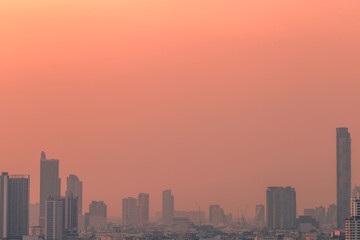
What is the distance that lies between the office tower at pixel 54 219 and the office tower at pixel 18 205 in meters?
3.06

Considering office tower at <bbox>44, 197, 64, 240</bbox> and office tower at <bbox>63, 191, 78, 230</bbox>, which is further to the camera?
office tower at <bbox>63, 191, 78, 230</bbox>

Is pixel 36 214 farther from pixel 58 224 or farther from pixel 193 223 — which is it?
pixel 193 223

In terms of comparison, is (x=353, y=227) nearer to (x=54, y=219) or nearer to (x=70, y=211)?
(x=54, y=219)

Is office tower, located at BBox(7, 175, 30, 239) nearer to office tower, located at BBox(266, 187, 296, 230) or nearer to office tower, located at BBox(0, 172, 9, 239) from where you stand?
office tower, located at BBox(0, 172, 9, 239)

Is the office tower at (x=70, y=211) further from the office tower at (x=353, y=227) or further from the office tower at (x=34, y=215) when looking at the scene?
the office tower at (x=353, y=227)

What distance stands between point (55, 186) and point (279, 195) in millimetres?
36422

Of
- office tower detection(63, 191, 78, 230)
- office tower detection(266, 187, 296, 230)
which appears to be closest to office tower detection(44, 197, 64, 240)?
office tower detection(63, 191, 78, 230)

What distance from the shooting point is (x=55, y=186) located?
16575 cm

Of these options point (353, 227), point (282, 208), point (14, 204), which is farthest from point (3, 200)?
point (353, 227)

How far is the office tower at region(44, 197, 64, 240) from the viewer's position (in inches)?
5498

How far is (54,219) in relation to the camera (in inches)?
5625

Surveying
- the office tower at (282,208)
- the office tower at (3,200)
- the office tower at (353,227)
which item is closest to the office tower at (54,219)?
the office tower at (3,200)

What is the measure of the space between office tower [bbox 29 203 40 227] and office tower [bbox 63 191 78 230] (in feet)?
15.7

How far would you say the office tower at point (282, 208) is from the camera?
163 meters
